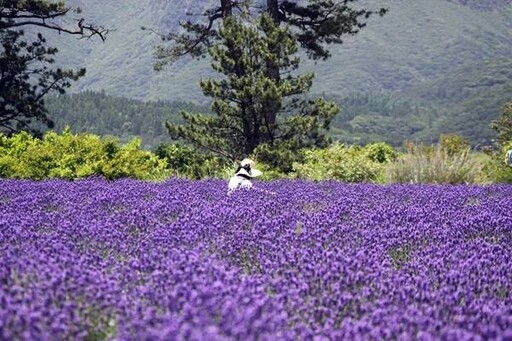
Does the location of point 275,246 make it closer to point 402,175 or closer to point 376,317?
point 376,317

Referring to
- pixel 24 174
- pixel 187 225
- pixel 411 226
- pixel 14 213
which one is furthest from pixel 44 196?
pixel 24 174

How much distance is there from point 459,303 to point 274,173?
535 inches

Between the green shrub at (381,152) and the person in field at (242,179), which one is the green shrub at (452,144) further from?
the person in field at (242,179)

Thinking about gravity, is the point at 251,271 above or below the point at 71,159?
above

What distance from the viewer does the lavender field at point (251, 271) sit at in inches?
110

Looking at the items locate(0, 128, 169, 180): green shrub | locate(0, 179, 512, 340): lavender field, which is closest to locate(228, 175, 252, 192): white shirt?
locate(0, 179, 512, 340): lavender field

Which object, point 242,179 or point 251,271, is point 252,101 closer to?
point 242,179

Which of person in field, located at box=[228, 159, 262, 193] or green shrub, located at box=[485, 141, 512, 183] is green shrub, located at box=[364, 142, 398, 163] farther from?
person in field, located at box=[228, 159, 262, 193]

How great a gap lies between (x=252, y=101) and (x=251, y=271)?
15.9 metres

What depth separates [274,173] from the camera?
674 inches

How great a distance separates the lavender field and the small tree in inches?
486

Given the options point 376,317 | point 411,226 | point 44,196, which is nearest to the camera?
point 376,317

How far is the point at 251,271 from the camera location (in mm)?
4219

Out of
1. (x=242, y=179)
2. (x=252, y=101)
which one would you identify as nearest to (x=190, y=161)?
(x=252, y=101)
